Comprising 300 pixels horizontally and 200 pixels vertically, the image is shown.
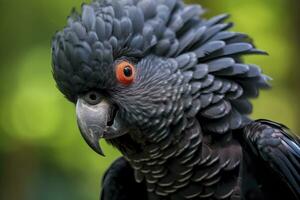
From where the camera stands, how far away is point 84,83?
3361 millimetres

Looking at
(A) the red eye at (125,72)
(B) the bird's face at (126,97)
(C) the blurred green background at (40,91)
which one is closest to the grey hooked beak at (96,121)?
(B) the bird's face at (126,97)

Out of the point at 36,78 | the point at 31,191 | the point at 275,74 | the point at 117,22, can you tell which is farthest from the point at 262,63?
the point at 117,22

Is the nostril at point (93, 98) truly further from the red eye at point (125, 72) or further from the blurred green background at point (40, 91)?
the blurred green background at point (40, 91)

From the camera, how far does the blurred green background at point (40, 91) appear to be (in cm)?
813

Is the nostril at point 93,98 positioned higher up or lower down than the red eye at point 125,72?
lower down

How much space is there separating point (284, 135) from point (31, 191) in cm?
517

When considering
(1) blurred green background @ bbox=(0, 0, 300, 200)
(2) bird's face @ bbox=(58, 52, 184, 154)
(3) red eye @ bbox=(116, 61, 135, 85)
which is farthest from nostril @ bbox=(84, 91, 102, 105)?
(1) blurred green background @ bbox=(0, 0, 300, 200)

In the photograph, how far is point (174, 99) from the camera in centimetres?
346

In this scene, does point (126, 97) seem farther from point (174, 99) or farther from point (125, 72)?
point (174, 99)

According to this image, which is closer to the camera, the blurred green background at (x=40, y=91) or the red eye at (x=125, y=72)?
the red eye at (x=125, y=72)

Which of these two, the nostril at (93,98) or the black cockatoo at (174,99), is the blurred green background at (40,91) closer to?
the black cockatoo at (174,99)

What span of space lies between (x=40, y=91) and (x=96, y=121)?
5.20m

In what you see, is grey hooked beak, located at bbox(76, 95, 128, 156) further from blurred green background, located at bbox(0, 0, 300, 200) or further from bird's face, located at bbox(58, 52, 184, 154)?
blurred green background, located at bbox(0, 0, 300, 200)

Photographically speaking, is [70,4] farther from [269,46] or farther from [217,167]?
[217,167]
